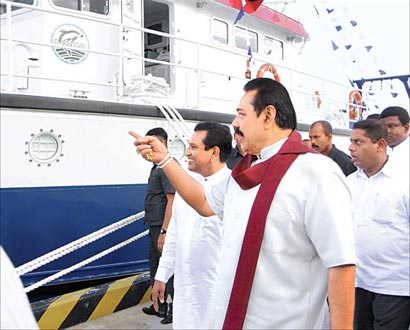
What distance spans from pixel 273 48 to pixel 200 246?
7.11 metres

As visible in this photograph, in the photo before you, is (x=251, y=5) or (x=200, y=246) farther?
(x=251, y=5)

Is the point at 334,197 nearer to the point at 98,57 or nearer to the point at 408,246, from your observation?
the point at 408,246

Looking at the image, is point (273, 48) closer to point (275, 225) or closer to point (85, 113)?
point (85, 113)

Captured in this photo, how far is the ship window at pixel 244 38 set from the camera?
26.6 feet

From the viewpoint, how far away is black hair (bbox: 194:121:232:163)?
2756 millimetres

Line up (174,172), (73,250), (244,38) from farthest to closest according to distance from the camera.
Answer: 1. (244,38)
2. (73,250)
3. (174,172)

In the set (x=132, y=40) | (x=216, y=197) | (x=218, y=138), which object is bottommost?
(x=216, y=197)

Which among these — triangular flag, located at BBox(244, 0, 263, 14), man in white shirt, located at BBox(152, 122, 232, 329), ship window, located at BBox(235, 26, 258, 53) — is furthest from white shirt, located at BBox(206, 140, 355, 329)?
ship window, located at BBox(235, 26, 258, 53)

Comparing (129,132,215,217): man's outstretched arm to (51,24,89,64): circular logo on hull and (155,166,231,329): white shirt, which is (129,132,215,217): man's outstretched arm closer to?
(155,166,231,329): white shirt

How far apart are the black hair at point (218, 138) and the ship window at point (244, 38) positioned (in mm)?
5375

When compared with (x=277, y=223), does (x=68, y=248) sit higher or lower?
lower

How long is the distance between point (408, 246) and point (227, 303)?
4.78 feet

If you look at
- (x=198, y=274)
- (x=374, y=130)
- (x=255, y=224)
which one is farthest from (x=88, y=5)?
(x=255, y=224)

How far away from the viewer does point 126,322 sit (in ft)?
13.9
